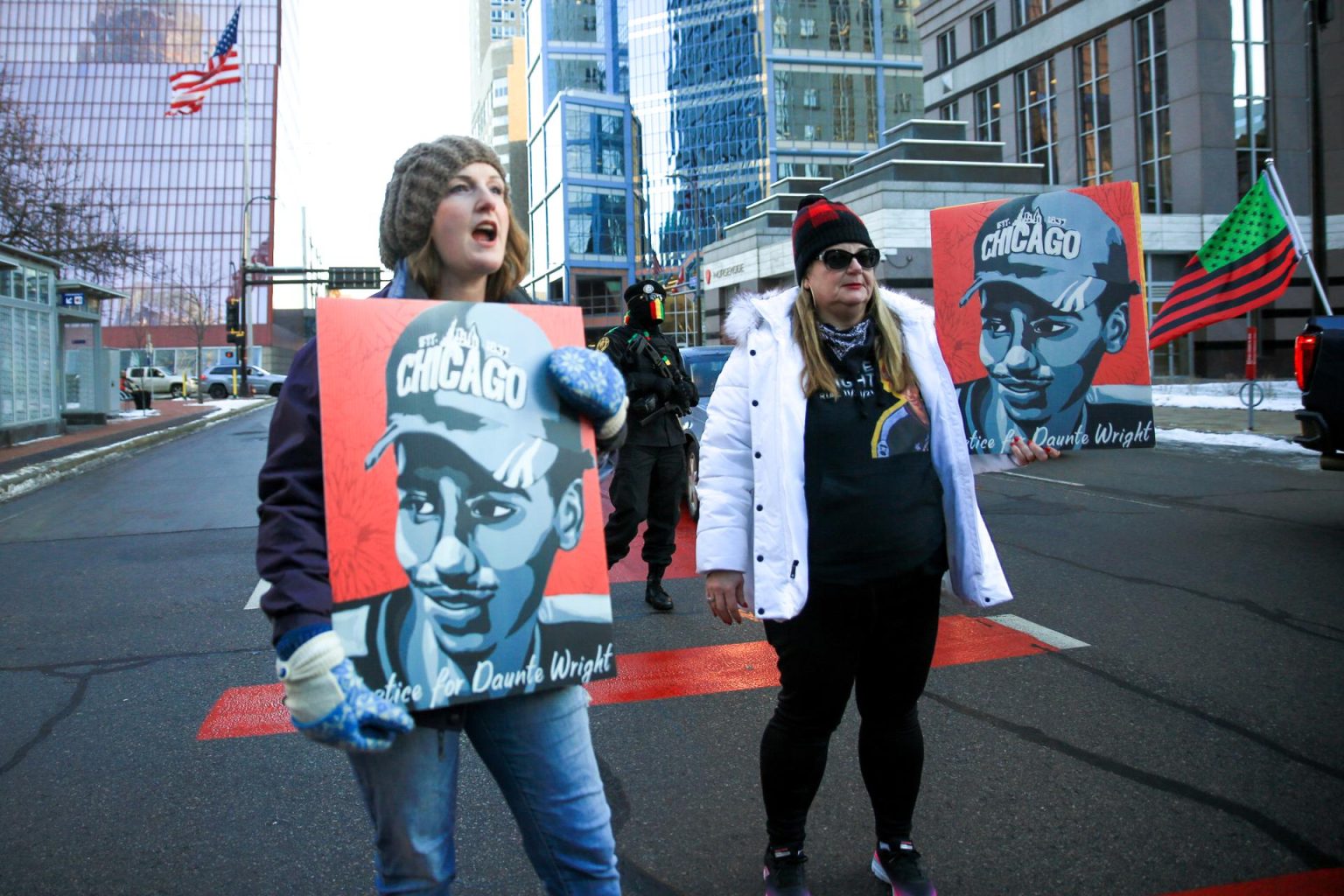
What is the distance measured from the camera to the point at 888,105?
86062 millimetres

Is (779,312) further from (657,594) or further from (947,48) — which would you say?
(947,48)

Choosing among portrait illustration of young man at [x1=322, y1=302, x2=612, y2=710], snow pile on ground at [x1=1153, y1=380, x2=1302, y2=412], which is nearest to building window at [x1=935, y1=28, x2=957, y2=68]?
snow pile on ground at [x1=1153, y1=380, x2=1302, y2=412]

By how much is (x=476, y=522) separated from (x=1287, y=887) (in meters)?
2.53

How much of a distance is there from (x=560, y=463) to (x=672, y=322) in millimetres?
73873

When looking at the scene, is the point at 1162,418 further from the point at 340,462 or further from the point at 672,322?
the point at 672,322

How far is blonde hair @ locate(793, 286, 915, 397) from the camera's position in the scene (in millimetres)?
2662

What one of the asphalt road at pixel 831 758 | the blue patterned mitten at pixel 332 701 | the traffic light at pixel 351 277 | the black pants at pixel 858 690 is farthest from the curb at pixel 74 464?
the traffic light at pixel 351 277

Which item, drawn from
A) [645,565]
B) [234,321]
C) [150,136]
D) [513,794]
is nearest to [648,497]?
[645,565]

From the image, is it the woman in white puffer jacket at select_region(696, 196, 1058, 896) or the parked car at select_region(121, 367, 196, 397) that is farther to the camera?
the parked car at select_region(121, 367, 196, 397)

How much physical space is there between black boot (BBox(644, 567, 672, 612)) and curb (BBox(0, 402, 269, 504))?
33.1 ft

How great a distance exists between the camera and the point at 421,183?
79.2 inches

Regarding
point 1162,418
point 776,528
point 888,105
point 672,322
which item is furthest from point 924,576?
point 888,105

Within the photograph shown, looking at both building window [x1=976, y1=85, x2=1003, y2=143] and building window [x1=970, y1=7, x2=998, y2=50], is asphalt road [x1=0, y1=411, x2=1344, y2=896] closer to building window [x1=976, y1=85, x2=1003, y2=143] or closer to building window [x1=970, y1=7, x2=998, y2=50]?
building window [x1=976, y1=85, x2=1003, y2=143]

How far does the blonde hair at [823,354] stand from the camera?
2.66 metres
